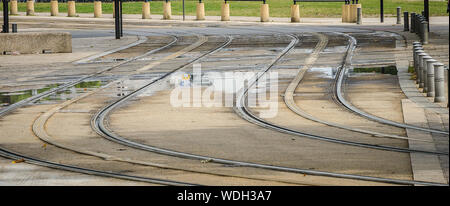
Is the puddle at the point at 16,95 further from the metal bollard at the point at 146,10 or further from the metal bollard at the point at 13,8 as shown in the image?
the metal bollard at the point at 13,8

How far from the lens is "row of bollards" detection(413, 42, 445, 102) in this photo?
16922mm

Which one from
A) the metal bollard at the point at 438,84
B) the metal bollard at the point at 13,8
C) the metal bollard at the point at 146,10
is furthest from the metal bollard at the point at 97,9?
the metal bollard at the point at 438,84

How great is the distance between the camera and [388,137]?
520 inches

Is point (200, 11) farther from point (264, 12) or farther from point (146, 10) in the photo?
point (264, 12)

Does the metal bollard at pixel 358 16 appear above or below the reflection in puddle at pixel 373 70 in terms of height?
above

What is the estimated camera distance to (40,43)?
32.9 meters

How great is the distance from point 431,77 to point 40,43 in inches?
731

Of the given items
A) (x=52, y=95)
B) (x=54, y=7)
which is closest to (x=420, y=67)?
(x=52, y=95)

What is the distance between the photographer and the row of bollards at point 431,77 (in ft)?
55.5

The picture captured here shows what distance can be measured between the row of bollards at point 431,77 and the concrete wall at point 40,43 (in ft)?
52.6

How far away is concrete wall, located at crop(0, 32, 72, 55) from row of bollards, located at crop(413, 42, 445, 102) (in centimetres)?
1603

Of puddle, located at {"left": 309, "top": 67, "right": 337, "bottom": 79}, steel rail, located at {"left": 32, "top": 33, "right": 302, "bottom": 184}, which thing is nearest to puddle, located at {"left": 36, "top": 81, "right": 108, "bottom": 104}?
steel rail, located at {"left": 32, "top": 33, "right": 302, "bottom": 184}
